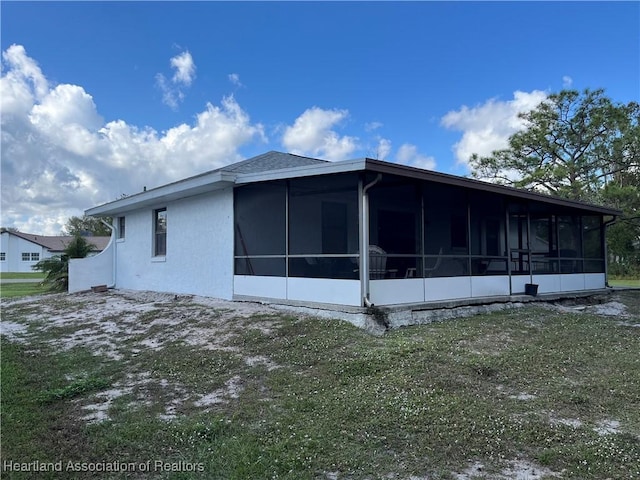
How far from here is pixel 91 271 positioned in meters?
15.3

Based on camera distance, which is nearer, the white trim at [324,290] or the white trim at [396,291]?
the white trim at [324,290]

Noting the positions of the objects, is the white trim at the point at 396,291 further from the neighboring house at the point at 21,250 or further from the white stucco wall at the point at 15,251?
the white stucco wall at the point at 15,251

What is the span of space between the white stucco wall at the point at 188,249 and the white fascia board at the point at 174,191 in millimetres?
218

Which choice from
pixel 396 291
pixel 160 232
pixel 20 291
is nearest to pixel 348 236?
pixel 396 291

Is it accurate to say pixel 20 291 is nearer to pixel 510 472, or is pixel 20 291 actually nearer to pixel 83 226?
pixel 510 472

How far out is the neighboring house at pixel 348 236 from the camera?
8.12 meters

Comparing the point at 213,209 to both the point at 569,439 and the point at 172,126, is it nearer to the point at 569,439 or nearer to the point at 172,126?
the point at 569,439

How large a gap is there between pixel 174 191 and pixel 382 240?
5223mm

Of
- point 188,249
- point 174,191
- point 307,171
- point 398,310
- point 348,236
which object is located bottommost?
point 398,310

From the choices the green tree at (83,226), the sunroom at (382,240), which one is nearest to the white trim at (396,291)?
the sunroom at (382,240)

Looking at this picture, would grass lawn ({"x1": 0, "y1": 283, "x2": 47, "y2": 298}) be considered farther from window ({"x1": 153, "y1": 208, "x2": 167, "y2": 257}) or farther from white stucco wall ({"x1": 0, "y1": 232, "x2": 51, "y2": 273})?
white stucco wall ({"x1": 0, "y1": 232, "x2": 51, "y2": 273})

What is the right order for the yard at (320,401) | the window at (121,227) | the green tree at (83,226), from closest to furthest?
1. the yard at (320,401)
2. the window at (121,227)
3. the green tree at (83,226)

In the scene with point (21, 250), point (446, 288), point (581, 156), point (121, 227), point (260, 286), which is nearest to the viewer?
point (446, 288)

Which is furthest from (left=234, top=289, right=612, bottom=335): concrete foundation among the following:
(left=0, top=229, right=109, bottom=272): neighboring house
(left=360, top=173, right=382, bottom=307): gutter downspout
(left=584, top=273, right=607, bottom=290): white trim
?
(left=0, top=229, right=109, bottom=272): neighboring house
